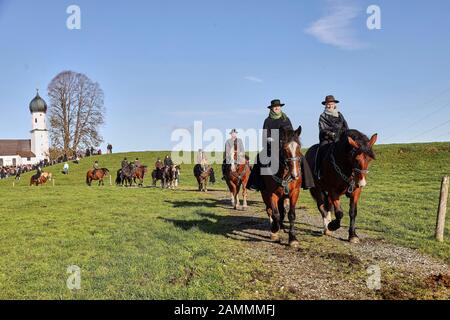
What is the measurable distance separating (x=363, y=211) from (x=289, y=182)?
7357 millimetres

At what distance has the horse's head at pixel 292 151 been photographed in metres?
7.84

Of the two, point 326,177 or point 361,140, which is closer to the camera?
point 361,140

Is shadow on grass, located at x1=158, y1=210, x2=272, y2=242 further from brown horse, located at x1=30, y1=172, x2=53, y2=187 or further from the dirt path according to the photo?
brown horse, located at x1=30, y1=172, x2=53, y2=187

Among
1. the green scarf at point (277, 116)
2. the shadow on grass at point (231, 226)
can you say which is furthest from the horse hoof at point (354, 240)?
the green scarf at point (277, 116)

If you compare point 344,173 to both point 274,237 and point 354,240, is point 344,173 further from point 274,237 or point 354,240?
point 274,237

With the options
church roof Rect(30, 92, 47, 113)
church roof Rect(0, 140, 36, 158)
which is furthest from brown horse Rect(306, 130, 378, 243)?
church roof Rect(0, 140, 36, 158)


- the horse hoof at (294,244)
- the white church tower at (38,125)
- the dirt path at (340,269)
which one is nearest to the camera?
the dirt path at (340,269)

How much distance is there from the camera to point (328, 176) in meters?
9.05

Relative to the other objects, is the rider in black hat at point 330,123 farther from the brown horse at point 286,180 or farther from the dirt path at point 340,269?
the dirt path at point 340,269

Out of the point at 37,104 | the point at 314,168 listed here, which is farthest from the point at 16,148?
the point at 314,168

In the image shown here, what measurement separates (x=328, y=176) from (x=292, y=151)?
1682 millimetres
